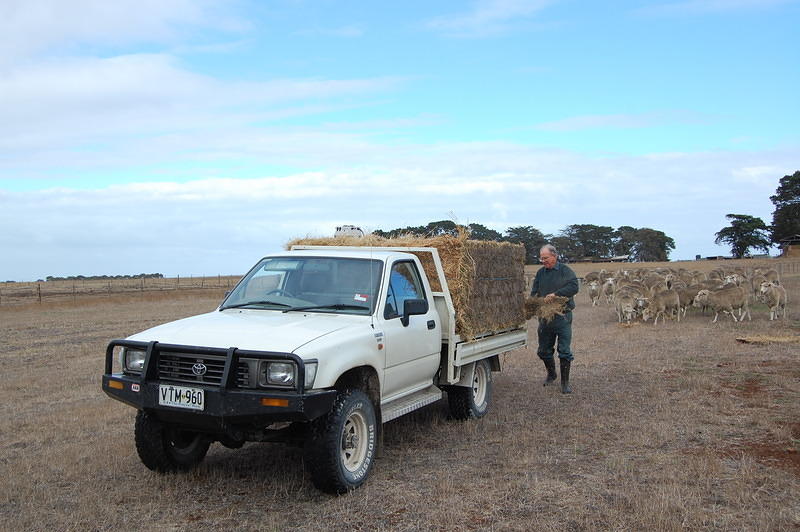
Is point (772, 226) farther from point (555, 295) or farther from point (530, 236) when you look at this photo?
point (555, 295)

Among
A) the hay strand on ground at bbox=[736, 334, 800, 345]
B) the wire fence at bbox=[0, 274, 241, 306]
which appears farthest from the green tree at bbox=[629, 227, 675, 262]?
the hay strand on ground at bbox=[736, 334, 800, 345]

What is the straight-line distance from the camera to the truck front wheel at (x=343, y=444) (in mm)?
6078

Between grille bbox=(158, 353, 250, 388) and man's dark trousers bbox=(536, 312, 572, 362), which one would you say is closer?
grille bbox=(158, 353, 250, 388)

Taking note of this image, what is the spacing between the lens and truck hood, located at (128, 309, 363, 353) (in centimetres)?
606

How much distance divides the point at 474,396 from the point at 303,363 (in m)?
4.17

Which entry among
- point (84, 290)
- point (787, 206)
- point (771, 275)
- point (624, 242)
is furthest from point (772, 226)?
point (84, 290)

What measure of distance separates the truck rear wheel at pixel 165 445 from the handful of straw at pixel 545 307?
5.41 meters

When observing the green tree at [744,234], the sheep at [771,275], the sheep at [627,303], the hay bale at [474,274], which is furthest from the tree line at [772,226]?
the hay bale at [474,274]

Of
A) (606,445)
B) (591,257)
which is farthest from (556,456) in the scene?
(591,257)

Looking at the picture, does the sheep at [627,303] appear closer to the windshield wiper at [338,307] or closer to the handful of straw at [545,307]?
the handful of straw at [545,307]

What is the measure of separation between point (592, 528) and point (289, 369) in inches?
102

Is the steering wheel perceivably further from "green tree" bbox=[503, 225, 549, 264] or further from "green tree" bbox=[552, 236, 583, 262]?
"green tree" bbox=[552, 236, 583, 262]

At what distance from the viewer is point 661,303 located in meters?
21.3

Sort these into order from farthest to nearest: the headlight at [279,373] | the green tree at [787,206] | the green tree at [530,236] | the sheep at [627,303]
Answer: the green tree at [787,206]
the green tree at [530,236]
the sheep at [627,303]
the headlight at [279,373]
